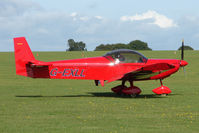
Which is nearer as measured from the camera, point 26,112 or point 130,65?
point 26,112

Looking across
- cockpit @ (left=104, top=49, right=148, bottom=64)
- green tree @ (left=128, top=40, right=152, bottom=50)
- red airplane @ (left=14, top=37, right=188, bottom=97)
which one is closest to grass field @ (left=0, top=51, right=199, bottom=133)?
red airplane @ (left=14, top=37, right=188, bottom=97)

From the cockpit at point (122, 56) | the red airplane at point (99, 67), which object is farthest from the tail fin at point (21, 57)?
the cockpit at point (122, 56)

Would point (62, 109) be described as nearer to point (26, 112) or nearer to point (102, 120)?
point (26, 112)

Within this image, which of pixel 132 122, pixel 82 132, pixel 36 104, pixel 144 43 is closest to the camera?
pixel 82 132

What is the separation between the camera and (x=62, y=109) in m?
13.9

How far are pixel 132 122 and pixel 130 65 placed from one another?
7.13 metres

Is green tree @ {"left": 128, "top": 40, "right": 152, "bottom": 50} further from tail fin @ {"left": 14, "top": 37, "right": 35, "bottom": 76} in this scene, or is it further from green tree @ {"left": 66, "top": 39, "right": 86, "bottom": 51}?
tail fin @ {"left": 14, "top": 37, "right": 35, "bottom": 76}

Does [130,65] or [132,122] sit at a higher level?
[130,65]

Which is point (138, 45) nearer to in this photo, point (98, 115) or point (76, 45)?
point (76, 45)

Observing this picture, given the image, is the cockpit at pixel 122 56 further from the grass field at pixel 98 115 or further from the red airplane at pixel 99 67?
the grass field at pixel 98 115

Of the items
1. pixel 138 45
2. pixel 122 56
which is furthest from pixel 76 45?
pixel 122 56

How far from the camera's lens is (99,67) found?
17.9m

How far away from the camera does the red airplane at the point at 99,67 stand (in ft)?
57.5

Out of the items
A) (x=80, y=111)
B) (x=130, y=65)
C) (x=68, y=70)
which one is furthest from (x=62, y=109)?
(x=130, y=65)
